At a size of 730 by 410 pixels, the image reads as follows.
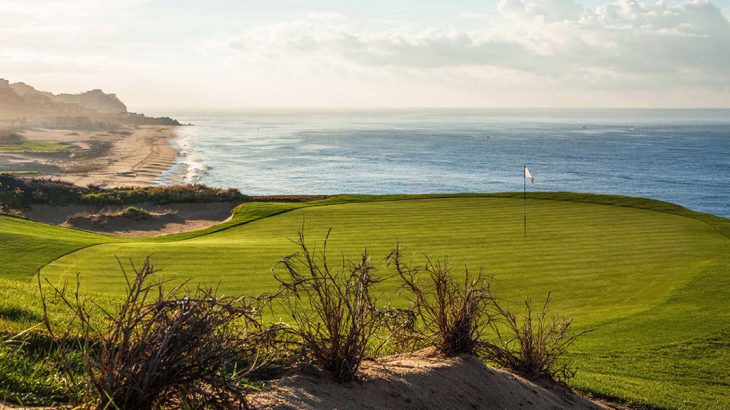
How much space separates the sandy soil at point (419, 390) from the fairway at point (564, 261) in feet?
6.74

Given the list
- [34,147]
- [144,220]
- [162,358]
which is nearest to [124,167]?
[34,147]

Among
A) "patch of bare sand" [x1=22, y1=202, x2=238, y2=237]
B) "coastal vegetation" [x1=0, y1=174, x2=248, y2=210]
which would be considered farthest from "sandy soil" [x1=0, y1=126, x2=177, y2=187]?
"patch of bare sand" [x1=22, y1=202, x2=238, y2=237]

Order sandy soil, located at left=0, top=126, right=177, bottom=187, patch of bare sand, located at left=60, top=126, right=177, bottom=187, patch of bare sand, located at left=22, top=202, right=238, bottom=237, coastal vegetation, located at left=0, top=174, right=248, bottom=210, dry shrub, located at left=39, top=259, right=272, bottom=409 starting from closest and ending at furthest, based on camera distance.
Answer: dry shrub, located at left=39, top=259, right=272, bottom=409 → patch of bare sand, located at left=22, top=202, right=238, bottom=237 → coastal vegetation, located at left=0, top=174, right=248, bottom=210 → patch of bare sand, located at left=60, top=126, right=177, bottom=187 → sandy soil, located at left=0, top=126, right=177, bottom=187

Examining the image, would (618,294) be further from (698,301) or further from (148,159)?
(148,159)

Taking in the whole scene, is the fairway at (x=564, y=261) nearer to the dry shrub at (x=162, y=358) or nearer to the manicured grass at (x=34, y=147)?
the dry shrub at (x=162, y=358)

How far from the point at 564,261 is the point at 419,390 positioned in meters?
11.9

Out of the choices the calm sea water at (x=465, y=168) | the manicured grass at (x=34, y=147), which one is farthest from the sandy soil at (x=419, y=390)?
the manicured grass at (x=34, y=147)

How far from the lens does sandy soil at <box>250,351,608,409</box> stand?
4418 mm

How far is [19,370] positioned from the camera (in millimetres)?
4613

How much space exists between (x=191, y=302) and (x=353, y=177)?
64.2 metres

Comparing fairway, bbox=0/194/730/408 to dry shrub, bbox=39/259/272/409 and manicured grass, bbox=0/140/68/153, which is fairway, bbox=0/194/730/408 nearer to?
dry shrub, bbox=39/259/272/409

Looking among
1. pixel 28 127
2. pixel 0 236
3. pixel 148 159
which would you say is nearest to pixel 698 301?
pixel 0 236

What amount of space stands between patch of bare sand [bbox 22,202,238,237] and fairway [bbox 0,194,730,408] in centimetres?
455

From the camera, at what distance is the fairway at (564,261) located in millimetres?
9828
